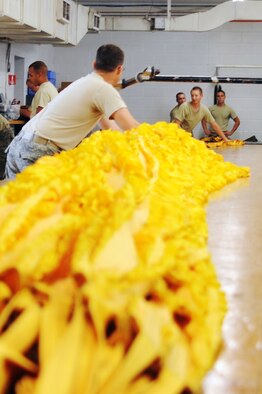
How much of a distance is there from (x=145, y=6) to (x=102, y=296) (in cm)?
1099

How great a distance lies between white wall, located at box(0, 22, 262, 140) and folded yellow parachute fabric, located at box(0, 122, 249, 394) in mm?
10069

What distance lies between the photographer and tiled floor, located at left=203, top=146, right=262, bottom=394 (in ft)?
3.04

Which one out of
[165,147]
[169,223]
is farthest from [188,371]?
[165,147]

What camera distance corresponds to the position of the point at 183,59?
11.1m

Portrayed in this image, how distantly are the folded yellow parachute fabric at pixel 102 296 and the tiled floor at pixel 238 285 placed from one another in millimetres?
39

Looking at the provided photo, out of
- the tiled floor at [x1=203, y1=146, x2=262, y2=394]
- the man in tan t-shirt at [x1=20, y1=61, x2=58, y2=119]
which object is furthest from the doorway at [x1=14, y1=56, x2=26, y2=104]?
the tiled floor at [x1=203, y1=146, x2=262, y2=394]

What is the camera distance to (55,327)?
3.01 ft

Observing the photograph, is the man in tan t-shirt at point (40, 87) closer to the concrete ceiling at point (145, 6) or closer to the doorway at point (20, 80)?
the doorway at point (20, 80)

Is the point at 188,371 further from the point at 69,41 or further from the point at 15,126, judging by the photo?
the point at 69,41

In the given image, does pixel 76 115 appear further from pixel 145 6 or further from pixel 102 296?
pixel 145 6

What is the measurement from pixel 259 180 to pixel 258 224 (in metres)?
1.44

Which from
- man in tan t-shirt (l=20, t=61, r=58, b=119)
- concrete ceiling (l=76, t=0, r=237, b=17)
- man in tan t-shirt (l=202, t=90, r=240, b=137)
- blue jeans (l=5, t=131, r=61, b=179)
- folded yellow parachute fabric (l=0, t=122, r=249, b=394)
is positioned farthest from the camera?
concrete ceiling (l=76, t=0, r=237, b=17)

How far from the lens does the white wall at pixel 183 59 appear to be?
1101 centimetres

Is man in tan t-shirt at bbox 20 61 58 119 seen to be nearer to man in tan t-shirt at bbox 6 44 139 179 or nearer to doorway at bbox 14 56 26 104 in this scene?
man in tan t-shirt at bbox 6 44 139 179
